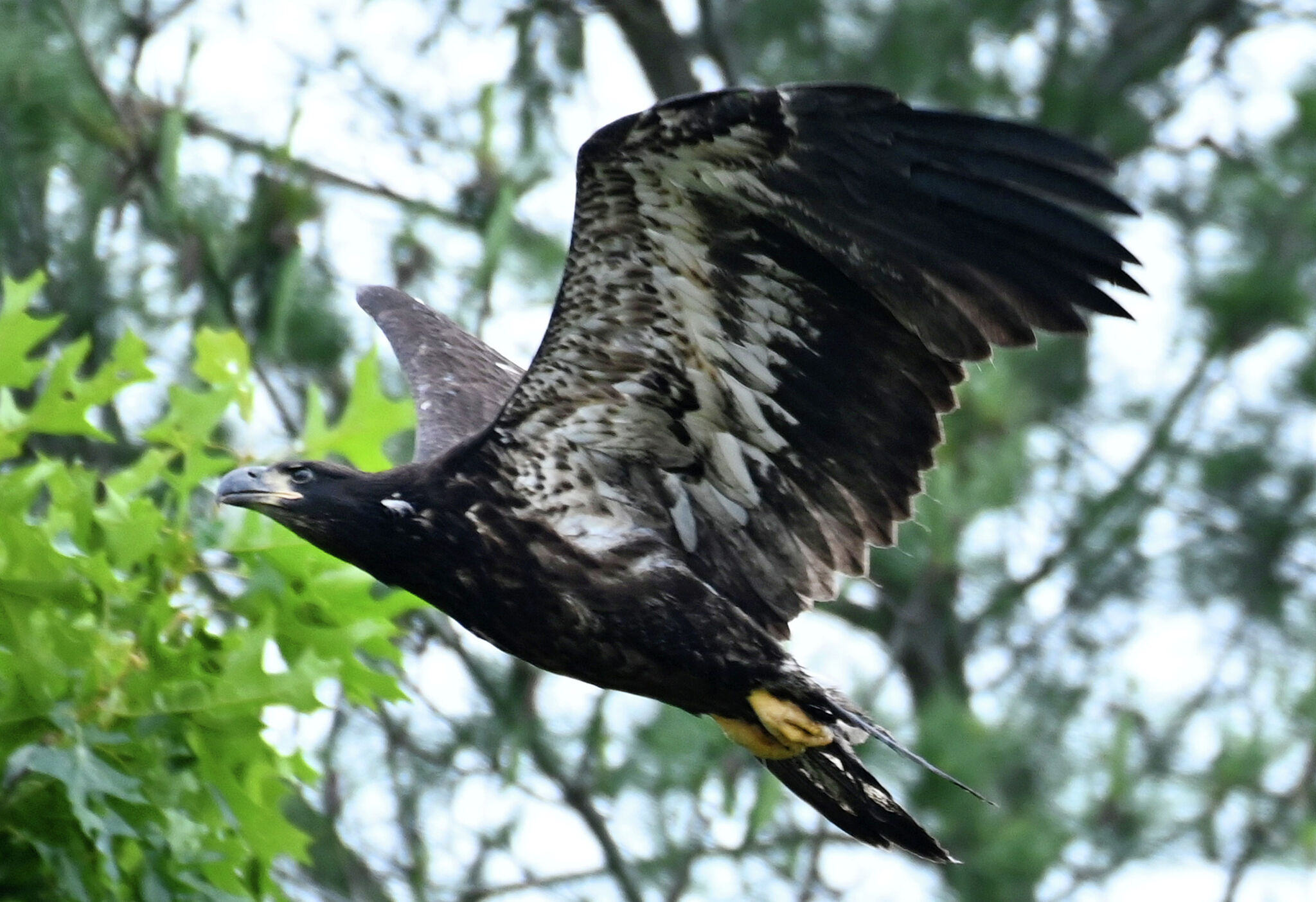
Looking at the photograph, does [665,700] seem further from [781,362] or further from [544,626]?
[781,362]

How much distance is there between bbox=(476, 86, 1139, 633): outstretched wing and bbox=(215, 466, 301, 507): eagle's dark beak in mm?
477

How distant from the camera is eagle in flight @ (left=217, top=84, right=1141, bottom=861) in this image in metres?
3.93

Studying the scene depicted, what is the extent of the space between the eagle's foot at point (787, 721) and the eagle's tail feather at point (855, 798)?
11 cm

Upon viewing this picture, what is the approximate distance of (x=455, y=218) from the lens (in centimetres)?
731

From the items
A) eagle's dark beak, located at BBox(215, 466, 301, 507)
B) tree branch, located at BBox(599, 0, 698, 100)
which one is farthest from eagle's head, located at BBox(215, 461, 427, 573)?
tree branch, located at BBox(599, 0, 698, 100)

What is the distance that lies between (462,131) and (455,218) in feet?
2.87

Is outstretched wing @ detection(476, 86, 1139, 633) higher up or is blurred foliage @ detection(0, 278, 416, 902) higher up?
outstretched wing @ detection(476, 86, 1139, 633)

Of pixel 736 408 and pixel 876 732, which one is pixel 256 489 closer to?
pixel 736 408

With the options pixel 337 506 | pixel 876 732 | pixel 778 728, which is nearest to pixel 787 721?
pixel 778 728

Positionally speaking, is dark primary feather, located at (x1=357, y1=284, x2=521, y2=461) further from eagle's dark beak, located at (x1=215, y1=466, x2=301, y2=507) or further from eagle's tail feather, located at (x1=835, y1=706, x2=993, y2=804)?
eagle's tail feather, located at (x1=835, y1=706, x2=993, y2=804)

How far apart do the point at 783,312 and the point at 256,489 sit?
1159 mm

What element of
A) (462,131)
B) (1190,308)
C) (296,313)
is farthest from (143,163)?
(1190,308)

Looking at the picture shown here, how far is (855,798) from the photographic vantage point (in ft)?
15.4

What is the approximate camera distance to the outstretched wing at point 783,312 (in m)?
3.90
